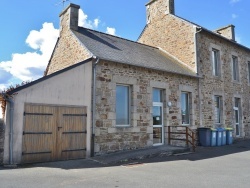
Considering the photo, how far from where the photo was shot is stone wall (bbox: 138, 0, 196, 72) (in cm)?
1363

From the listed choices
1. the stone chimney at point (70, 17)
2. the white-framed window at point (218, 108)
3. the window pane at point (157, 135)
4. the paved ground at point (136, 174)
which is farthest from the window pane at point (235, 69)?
the stone chimney at point (70, 17)

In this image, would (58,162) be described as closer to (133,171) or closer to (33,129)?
(33,129)

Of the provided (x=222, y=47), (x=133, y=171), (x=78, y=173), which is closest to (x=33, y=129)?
(x=78, y=173)

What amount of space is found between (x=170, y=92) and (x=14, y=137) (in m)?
7.07

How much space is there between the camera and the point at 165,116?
447 inches

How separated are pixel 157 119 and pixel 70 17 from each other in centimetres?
616

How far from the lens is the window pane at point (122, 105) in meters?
9.91

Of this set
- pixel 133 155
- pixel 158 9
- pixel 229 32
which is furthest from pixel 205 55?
pixel 133 155

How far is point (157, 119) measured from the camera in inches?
444

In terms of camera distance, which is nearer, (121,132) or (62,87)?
(62,87)

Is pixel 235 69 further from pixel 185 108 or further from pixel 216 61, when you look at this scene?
pixel 185 108

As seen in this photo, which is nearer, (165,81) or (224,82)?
(165,81)

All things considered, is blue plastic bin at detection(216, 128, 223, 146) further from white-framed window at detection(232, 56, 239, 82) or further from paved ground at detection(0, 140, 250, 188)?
white-framed window at detection(232, 56, 239, 82)

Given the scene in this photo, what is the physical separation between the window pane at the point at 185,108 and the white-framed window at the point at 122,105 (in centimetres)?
357
